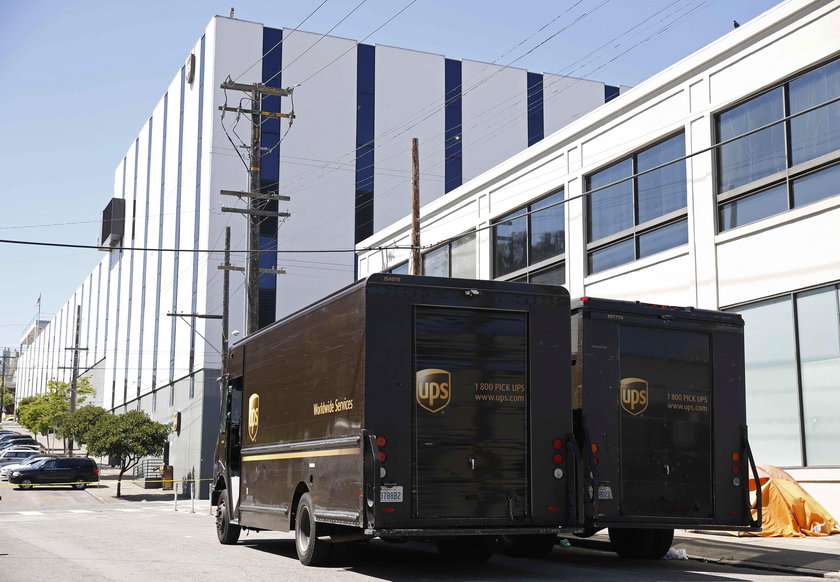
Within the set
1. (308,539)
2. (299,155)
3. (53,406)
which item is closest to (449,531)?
(308,539)

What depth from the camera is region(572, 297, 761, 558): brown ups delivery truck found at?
12797mm

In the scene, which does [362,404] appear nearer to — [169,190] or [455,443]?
[455,443]

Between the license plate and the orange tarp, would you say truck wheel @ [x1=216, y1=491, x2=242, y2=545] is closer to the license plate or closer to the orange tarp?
the license plate

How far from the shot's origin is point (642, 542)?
47.1 feet

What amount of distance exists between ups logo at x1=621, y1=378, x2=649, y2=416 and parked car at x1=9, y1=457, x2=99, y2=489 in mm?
39687

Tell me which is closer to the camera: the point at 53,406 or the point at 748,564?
the point at 748,564

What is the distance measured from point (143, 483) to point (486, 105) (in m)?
30.1

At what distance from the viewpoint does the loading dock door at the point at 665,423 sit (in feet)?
42.6

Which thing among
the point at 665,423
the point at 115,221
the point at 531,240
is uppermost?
the point at 115,221

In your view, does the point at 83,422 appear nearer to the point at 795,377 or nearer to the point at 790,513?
the point at 795,377

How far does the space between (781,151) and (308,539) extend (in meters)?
12.7

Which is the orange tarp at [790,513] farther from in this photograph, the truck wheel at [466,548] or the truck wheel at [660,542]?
the truck wheel at [466,548]

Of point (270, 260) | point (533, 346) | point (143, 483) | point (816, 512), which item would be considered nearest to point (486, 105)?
point (270, 260)

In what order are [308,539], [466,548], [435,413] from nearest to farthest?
[435,413]
[308,539]
[466,548]
